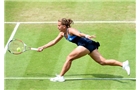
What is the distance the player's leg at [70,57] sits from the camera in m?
17.2

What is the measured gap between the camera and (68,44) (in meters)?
20.1

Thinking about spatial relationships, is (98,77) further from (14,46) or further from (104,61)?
(14,46)

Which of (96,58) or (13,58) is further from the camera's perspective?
(13,58)

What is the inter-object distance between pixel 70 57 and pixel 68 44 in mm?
2911

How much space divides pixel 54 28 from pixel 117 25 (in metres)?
2.03

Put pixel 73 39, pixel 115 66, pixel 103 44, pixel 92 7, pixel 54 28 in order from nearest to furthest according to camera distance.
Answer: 1. pixel 73 39
2. pixel 115 66
3. pixel 103 44
4. pixel 54 28
5. pixel 92 7

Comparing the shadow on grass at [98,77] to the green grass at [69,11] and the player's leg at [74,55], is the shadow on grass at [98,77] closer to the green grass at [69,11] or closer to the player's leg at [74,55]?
the player's leg at [74,55]

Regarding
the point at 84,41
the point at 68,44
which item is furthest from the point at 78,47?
the point at 68,44

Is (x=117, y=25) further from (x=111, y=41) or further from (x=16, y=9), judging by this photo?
(x=16, y=9)

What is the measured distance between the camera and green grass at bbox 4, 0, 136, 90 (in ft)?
56.8

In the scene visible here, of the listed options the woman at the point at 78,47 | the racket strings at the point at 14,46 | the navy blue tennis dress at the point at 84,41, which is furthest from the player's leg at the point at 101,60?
the racket strings at the point at 14,46

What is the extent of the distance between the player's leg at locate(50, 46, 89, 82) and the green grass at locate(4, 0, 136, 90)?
0.17 metres

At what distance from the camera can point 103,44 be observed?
19.9 meters
